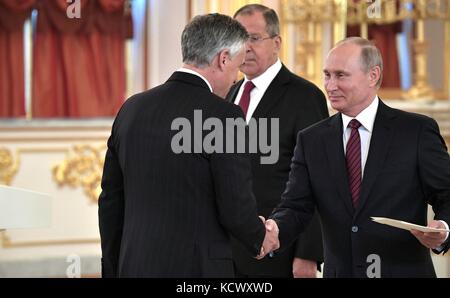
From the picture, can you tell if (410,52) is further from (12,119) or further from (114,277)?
(114,277)

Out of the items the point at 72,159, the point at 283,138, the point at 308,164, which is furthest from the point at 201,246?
the point at 72,159

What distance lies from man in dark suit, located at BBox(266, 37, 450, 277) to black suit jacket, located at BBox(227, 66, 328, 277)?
43 cm

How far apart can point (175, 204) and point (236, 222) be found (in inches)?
7.3

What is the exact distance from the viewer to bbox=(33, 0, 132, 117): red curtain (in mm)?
6867

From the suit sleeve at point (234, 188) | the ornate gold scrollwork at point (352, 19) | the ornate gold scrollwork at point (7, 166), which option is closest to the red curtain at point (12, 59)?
the ornate gold scrollwork at point (7, 166)

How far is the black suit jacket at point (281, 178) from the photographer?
3615mm

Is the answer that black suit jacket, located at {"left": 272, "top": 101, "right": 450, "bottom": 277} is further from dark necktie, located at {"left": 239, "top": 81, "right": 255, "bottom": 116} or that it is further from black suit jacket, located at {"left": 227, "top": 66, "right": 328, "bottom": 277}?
dark necktie, located at {"left": 239, "top": 81, "right": 255, "bottom": 116}

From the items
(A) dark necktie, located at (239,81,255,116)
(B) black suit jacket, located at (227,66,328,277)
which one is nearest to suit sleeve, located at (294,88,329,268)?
(B) black suit jacket, located at (227,66,328,277)

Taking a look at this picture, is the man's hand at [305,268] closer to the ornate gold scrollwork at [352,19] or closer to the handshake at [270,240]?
the handshake at [270,240]

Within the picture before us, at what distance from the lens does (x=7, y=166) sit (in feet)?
21.5

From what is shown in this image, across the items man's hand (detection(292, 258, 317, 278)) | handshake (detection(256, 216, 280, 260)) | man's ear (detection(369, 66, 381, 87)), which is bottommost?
man's hand (detection(292, 258, 317, 278))

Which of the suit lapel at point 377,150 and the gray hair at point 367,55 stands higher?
the gray hair at point 367,55

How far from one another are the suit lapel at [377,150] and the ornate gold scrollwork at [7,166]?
399cm
